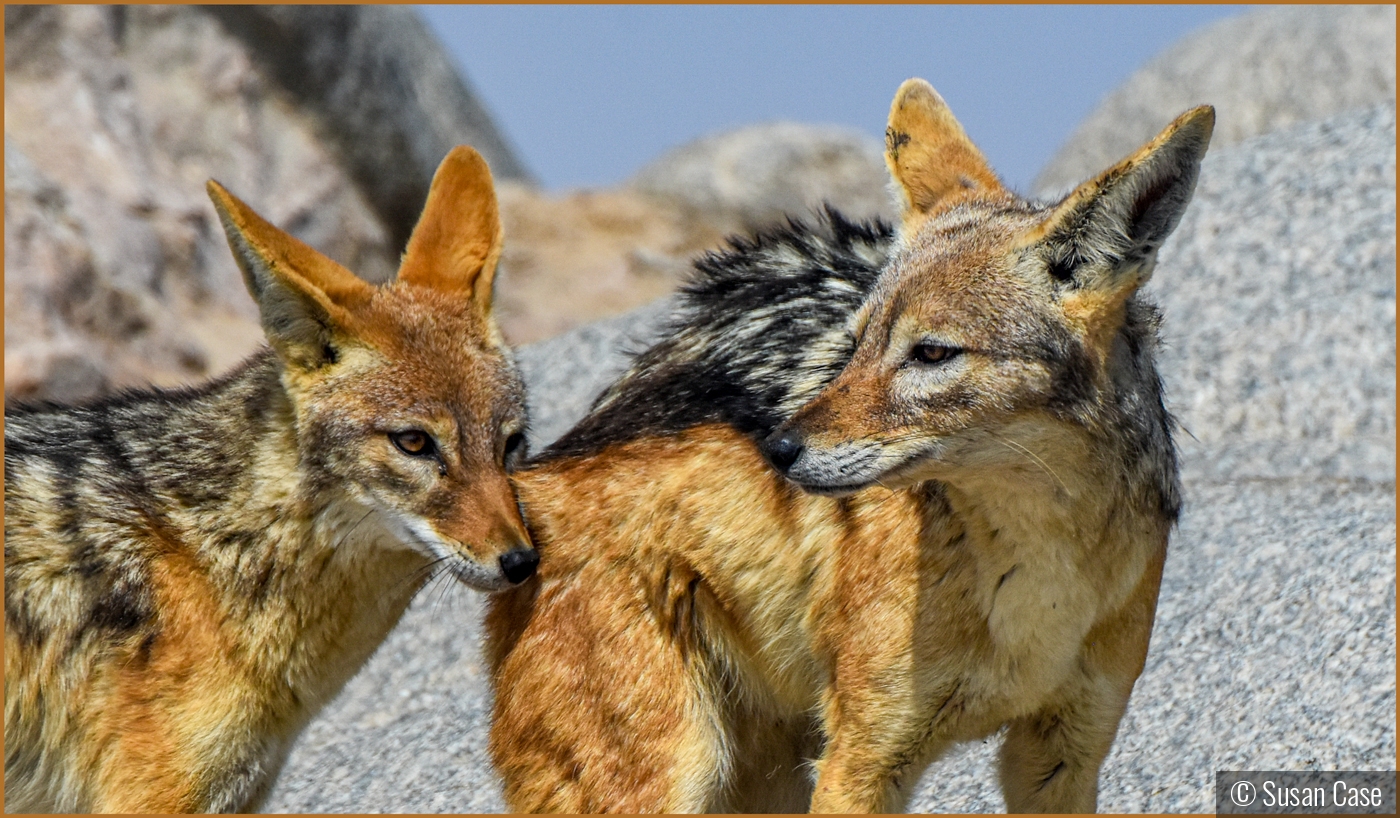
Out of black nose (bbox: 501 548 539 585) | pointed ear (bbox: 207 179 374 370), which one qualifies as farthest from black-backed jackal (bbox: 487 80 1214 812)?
pointed ear (bbox: 207 179 374 370)

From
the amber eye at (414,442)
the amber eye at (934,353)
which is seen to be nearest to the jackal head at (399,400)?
the amber eye at (414,442)

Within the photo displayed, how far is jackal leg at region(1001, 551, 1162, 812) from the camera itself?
18.5ft

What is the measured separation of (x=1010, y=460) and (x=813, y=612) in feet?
3.54

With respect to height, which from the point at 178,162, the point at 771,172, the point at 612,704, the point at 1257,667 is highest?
the point at 178,162

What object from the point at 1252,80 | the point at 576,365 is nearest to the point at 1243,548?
the point at 576,365

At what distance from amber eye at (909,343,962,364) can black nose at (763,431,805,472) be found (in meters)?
0.54

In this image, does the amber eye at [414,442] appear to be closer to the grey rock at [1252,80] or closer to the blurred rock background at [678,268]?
the blurred rock background at [678,268]

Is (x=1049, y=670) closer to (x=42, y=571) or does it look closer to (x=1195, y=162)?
(x=1195, y=162)

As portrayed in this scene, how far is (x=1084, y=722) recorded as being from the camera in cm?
568

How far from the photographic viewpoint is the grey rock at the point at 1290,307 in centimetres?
1073

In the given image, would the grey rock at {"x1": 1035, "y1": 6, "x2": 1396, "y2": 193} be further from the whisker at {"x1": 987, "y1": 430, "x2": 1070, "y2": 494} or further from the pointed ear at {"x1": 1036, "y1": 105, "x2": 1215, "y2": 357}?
the whisker at {"x1": 987, "y1": 430, "x2": 1070, "y2": 494}

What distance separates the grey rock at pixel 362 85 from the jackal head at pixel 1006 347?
1667cm

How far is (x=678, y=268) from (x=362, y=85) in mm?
6599

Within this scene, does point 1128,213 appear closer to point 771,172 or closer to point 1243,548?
point 1243,548
